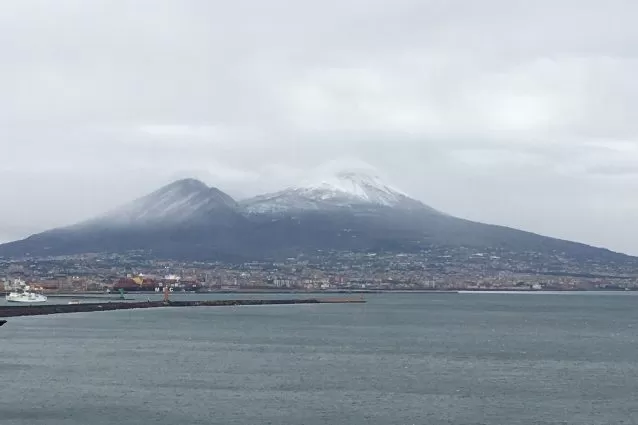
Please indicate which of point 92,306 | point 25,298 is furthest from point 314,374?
point 25,298

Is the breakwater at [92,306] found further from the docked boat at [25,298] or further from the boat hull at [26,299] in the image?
the docked boat at [25,298]

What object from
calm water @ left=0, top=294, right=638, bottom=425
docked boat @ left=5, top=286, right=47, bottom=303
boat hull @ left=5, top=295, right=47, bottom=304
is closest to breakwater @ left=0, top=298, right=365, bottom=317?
boat hull @ left=5, top=295, right=47, bottom=304

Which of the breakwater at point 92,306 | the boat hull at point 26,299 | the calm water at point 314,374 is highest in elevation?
the boat hull at point 26,299

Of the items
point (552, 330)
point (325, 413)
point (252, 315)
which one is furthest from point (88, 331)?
point (325, 413)

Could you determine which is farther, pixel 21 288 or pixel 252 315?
pixel 21 288

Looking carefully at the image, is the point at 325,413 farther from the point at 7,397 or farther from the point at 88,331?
the point at 88,331

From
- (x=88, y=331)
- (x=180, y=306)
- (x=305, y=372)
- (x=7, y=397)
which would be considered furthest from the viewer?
(x=180, y=306)

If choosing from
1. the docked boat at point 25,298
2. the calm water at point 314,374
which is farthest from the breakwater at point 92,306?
the calm water at point 314,374

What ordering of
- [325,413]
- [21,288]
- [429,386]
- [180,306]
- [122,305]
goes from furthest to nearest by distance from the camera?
[21,288] → [180,306] → [122,305] → [429,386] → [325,413]
